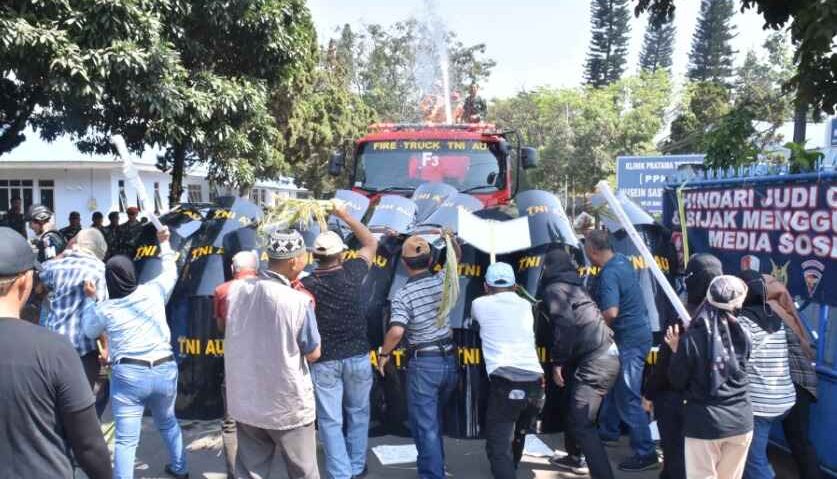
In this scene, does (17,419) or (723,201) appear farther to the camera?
(723,201)

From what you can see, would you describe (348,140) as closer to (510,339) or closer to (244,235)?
(244,235)

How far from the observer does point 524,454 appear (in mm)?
5371

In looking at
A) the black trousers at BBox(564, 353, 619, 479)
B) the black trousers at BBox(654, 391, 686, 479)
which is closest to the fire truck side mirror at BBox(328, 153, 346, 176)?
the black trousers at BBox(564, 353, 619, 479)

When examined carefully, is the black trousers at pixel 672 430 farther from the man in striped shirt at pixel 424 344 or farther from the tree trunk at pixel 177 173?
the tree trunk at pixel 177 173

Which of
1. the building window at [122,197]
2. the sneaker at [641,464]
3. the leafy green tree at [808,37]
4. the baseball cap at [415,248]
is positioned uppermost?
the leafy green tree at [808,37]

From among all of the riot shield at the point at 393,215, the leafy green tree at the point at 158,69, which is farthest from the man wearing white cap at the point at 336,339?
the leafy green tree at the point at 158,69

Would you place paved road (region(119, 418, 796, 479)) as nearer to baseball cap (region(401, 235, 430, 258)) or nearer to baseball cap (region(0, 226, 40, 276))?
baseball cap (region(401, 235, 430, 258))

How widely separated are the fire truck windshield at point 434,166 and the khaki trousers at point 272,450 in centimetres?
487

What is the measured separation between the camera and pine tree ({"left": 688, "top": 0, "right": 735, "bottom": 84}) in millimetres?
50219

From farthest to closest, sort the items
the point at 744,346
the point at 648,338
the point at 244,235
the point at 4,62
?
the point at 4,62
the point at 244,235
the point at 648,338
the point at 744,346

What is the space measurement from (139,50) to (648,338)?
21.5 feet

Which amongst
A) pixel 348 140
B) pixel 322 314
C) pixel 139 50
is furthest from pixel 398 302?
pixel 348 140

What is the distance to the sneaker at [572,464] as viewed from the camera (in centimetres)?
502

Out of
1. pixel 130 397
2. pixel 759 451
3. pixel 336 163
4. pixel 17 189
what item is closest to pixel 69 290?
pixel 130 397
